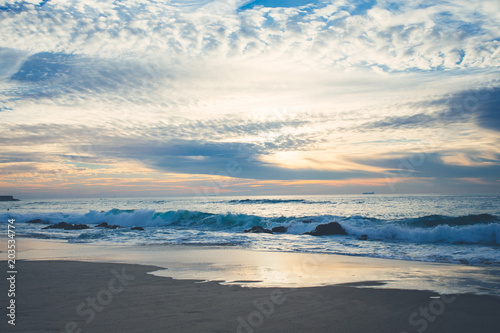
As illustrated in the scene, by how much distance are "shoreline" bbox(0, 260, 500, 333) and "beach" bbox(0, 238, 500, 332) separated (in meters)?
0.02

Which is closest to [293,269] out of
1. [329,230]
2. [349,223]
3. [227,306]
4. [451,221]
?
[227,306]

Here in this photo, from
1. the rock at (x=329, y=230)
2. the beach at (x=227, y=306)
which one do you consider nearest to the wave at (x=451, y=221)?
the rock at (x=329, y=230)

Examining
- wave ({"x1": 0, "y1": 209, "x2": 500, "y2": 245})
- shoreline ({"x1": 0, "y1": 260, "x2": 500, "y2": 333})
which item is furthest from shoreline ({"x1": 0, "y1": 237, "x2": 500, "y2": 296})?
wave ({"x1": 0, "y1": 209, "x2": 500, "y2": 245})

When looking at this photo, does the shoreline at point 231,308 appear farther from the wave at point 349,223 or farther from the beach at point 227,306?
the wave at point 349,223

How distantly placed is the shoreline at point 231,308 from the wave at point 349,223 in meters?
13.5

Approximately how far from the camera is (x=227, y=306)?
253 inches

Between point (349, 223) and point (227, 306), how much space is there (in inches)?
819

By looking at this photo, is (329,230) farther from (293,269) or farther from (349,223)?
(293,269)

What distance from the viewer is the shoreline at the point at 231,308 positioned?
5.42 m

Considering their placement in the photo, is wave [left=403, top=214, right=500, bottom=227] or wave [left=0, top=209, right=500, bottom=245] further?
wave [left=403, top=214, right=500, bottom=227]

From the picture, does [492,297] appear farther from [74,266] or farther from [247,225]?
[247,225]

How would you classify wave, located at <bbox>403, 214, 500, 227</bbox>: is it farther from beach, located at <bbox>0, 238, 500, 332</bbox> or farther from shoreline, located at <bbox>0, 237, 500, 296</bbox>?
beach, located at <bbox>0, 238, 500, 332</bbox>

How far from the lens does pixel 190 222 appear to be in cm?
3575

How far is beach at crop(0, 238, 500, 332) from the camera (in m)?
5.44
